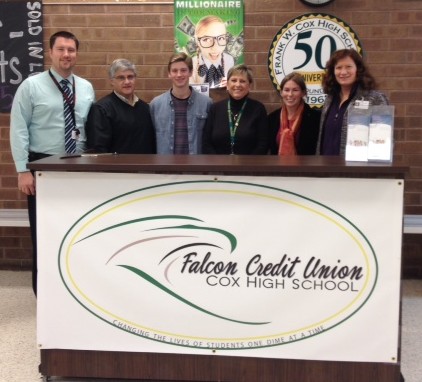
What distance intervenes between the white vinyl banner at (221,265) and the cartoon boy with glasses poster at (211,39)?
1928 mm

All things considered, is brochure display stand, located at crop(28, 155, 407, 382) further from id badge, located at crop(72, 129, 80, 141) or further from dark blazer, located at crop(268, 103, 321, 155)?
dark blazer, located at crop(268, 103, 321, 155)

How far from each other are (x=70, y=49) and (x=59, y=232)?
136 cm

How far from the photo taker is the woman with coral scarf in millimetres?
3578

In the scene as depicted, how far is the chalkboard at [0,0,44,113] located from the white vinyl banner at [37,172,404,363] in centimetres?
203

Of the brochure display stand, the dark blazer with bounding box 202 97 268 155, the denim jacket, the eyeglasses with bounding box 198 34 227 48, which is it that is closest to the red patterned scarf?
the dark blazer with bounding box 202 97 268 155

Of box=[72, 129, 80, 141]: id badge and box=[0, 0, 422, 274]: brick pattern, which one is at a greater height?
box=[0, 0, 422, 274]: brick pattern

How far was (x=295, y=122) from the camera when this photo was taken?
3.62 meters

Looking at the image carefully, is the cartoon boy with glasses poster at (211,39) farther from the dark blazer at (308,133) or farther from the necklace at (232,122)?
the dark blazer at (308,133)

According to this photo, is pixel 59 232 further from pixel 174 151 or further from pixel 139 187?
pixel 174 151

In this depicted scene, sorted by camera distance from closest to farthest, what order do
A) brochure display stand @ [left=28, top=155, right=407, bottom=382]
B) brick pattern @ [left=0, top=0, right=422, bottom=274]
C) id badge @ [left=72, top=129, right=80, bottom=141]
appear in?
brochure display stand @ [left=28, top=155, right=407, bottom=382] < id badge @ [left=72, top=129, right=80, bottom=141] < brick pattern @ [left=0, top=0, right=422, bottom=274]

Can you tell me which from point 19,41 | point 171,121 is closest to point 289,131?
point 171,121

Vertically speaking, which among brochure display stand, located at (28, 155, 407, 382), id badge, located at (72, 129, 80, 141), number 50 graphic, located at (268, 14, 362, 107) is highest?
number 50 graphic, located at (268, 14, 362, 107)

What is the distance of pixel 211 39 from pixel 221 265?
2209mm

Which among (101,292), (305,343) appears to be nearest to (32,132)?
(101,292)
